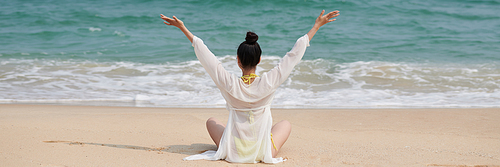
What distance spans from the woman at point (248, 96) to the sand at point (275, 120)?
0.14m

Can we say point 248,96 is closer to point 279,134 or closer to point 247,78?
point 247,78

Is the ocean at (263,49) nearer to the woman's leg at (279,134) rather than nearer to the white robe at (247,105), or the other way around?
the woman's leg at (279,134)

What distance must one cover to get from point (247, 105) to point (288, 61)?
437mm

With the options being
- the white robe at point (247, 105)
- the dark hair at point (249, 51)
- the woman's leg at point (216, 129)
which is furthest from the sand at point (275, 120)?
the dark hair at point (249, 51)

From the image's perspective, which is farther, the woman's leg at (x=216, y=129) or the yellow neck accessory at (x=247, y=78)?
the woman's leg at (x=216, y=129)

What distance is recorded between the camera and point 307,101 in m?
5.72

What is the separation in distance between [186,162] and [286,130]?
835 mm

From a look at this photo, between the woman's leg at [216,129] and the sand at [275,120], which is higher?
the woman's leg at [216,129]

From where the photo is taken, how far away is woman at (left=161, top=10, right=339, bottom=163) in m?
2.45

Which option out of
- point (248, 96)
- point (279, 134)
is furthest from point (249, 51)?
point (279, 134)

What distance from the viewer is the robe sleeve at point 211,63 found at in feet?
7.94

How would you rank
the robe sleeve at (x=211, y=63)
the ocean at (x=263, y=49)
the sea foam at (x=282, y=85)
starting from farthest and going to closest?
the ocean at (x=263, y=49) → the sea foam at (x=282, y=85) → the robe sleeve at (x=211, y=63)

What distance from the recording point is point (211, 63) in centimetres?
245

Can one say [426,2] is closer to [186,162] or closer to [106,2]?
[106,2]
